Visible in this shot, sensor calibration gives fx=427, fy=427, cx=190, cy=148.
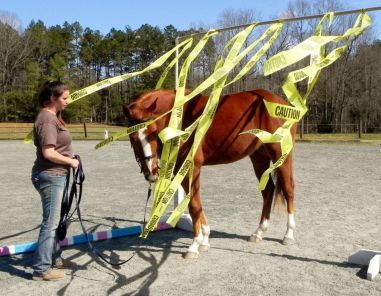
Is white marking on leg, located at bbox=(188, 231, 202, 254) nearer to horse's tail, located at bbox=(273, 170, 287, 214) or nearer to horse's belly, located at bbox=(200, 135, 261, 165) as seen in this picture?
horse's belly, located at bbox=(200, 135, 261, 165)

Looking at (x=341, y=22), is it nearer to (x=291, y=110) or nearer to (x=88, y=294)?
(x=291, y=110)

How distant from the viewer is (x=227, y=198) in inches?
329

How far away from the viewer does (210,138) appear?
16.3 ft

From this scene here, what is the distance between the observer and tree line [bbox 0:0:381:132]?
4456 centimetres

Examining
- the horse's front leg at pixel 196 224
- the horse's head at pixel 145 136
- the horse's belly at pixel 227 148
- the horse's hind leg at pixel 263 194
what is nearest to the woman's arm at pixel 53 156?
the horse's head at pixel 145 136

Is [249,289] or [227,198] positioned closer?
[249,289]

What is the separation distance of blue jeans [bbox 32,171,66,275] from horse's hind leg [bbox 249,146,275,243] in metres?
2.48

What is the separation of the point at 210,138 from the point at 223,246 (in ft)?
4.43

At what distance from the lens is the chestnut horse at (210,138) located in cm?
450

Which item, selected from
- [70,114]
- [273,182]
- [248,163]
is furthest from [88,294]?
[70,114]

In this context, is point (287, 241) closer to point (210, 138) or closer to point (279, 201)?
point (279, 201)

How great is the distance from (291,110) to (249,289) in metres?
1.65

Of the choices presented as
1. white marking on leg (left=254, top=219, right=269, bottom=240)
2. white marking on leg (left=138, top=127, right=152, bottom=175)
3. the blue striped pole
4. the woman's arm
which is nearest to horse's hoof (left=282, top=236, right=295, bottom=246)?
white marking on leg (left=254, top=219, right=269, bottom=240)

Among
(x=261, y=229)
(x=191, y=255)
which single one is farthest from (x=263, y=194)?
(x=191, y=255)
